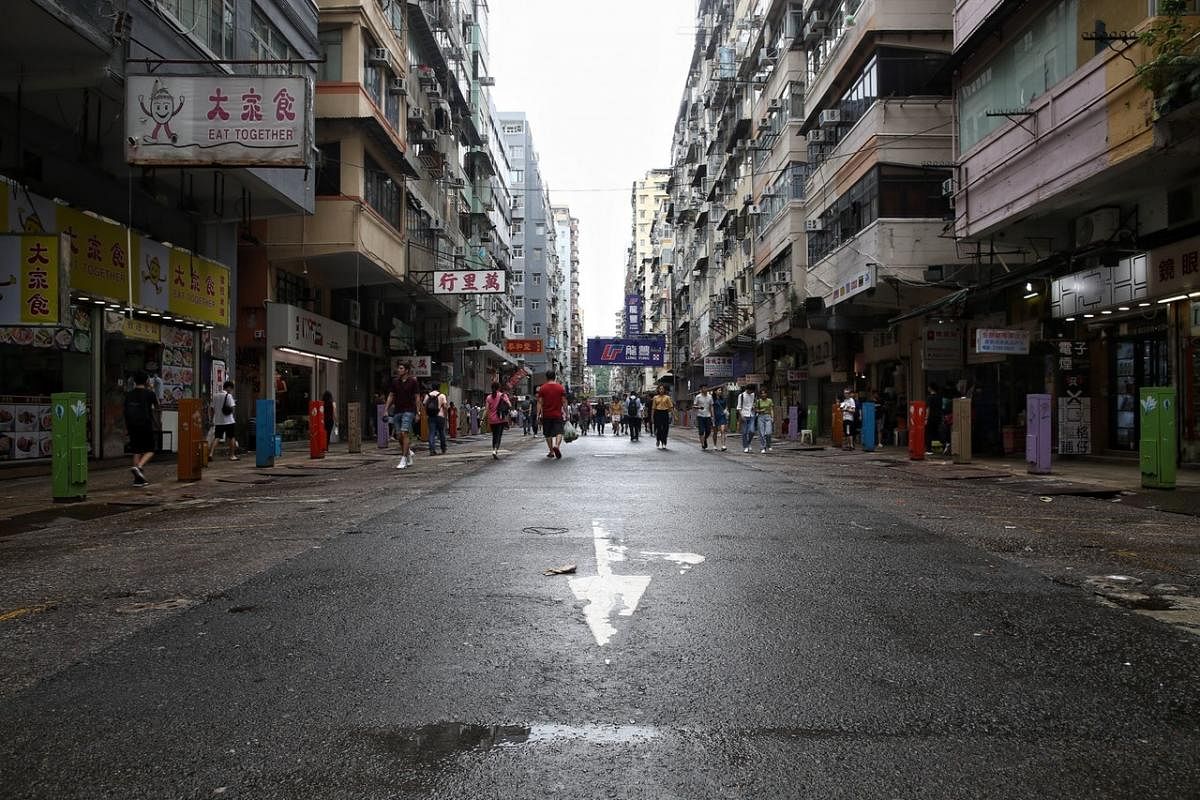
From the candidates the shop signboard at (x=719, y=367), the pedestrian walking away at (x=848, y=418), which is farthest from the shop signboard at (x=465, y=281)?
the shop signboard at (x=719, y=367)

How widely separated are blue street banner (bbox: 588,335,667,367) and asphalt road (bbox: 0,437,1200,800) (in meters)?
52.0

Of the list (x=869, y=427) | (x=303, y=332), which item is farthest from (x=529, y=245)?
(x=869, y=427)

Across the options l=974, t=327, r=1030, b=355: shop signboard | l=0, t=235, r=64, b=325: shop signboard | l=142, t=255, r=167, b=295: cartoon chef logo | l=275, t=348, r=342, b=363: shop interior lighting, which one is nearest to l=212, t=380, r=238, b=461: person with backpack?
l=142, t=255, r=167, b=295: cartoon chef logo

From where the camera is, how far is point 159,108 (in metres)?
13.1

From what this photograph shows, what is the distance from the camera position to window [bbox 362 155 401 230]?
25203mm

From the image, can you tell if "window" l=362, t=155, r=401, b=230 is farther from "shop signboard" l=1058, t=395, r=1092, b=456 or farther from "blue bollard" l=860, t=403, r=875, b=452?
"shop signboard" l=1058, t=395, r=1092, b=456

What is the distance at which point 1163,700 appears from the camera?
10.5 feet

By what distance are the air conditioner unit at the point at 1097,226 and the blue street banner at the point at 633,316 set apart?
66400 mm

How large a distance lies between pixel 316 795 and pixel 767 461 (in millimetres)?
16350

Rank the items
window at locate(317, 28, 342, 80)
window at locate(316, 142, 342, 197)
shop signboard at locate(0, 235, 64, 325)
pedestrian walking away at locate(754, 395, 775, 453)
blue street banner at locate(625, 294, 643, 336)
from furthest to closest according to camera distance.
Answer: blue street banner at locate(625, 294, 643, 336) → window at locate(316, 142, 342, 197) → window at locate(317, 28, 342, 80) → pedestrian walking away at locate(754, 395, 775, 453) → shop signboard at locate(0, 235, 64, 325)

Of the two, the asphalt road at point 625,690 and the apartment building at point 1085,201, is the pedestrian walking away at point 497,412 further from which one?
the asphalt road at point 625,690

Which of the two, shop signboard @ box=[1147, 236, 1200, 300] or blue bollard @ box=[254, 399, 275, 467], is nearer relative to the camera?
shop signboard @ box=[1147, 236, 1200, 300]

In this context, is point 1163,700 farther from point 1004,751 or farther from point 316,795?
point 316,795

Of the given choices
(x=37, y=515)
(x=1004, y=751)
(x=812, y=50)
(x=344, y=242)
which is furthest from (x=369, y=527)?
(x=812, y=50)
